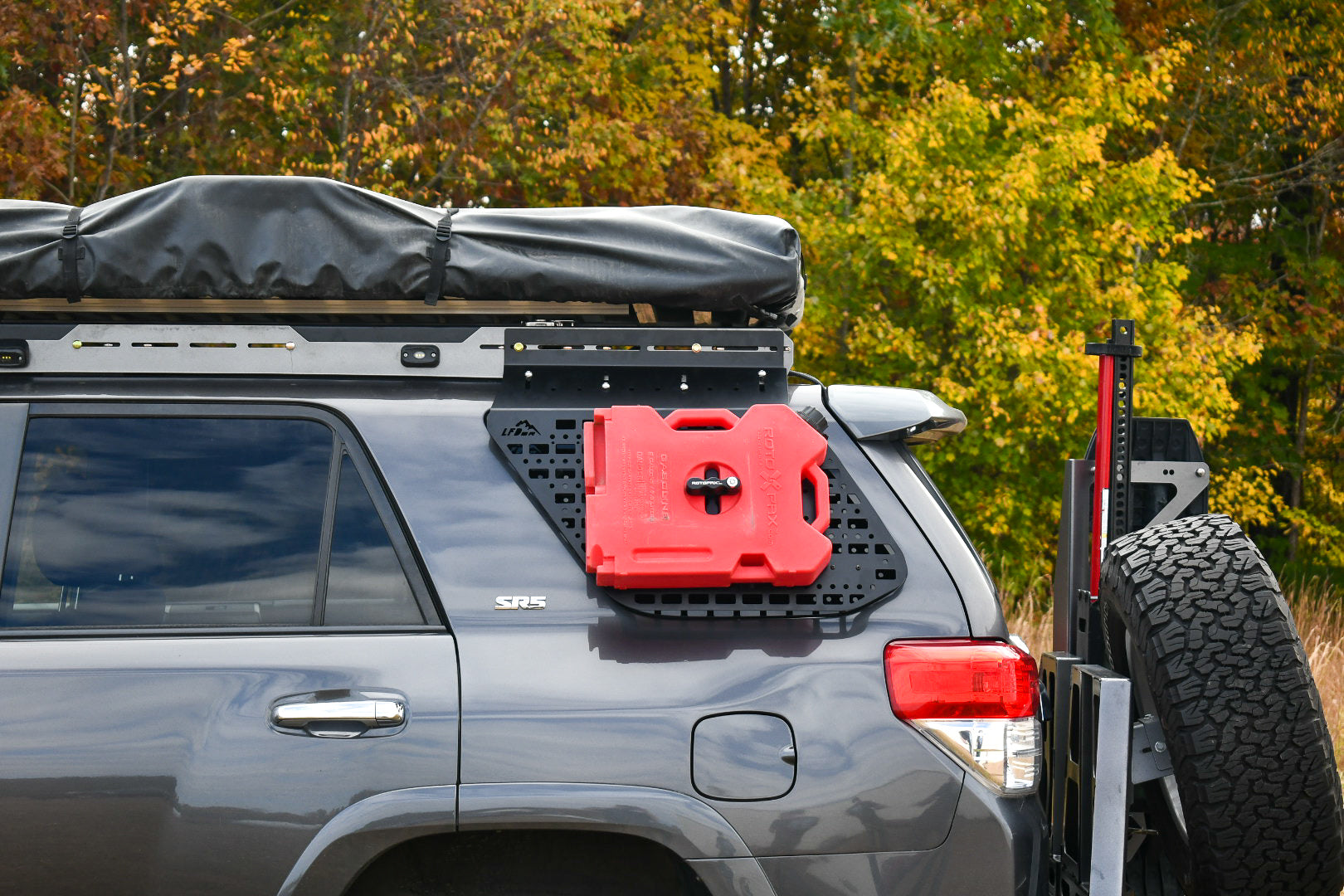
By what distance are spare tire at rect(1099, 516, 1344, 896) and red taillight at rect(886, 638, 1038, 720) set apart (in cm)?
50

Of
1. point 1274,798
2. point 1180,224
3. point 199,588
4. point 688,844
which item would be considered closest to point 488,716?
point 688,844

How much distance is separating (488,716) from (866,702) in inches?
29.5

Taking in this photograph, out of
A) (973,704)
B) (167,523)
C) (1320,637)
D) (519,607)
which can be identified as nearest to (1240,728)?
(973,704)

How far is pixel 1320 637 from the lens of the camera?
316 inches

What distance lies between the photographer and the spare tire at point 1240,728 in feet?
8.67

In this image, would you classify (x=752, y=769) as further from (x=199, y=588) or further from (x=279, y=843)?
(x=199, y=588)

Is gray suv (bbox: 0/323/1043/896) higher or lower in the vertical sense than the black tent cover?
lower

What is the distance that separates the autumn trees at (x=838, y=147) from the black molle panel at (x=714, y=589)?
7.73 m

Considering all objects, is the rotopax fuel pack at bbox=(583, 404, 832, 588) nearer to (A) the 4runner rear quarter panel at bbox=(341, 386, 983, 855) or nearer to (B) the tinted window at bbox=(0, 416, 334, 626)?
(A) the 4runner rear quarter panel at bbox=(341, 386, 983, 855)

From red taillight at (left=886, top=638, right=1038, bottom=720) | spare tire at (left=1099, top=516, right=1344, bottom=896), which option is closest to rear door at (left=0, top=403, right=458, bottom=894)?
red taillight at (left=886, top=638, right=1038, bottom=720)

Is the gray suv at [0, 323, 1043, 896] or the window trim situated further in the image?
the window trim

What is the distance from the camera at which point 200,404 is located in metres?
2.62

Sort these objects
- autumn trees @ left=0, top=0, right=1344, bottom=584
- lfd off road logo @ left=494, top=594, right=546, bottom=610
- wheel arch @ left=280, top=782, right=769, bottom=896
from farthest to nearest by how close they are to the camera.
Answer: autumn trees @ left=0, top=0, right=1344, bottom=584 < lfd off road logo @ left=494, top=594, right=546, bottom=610 < wheel arch @ left=280, top=782, right=769, bottom=896

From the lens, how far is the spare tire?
8.67 ft
